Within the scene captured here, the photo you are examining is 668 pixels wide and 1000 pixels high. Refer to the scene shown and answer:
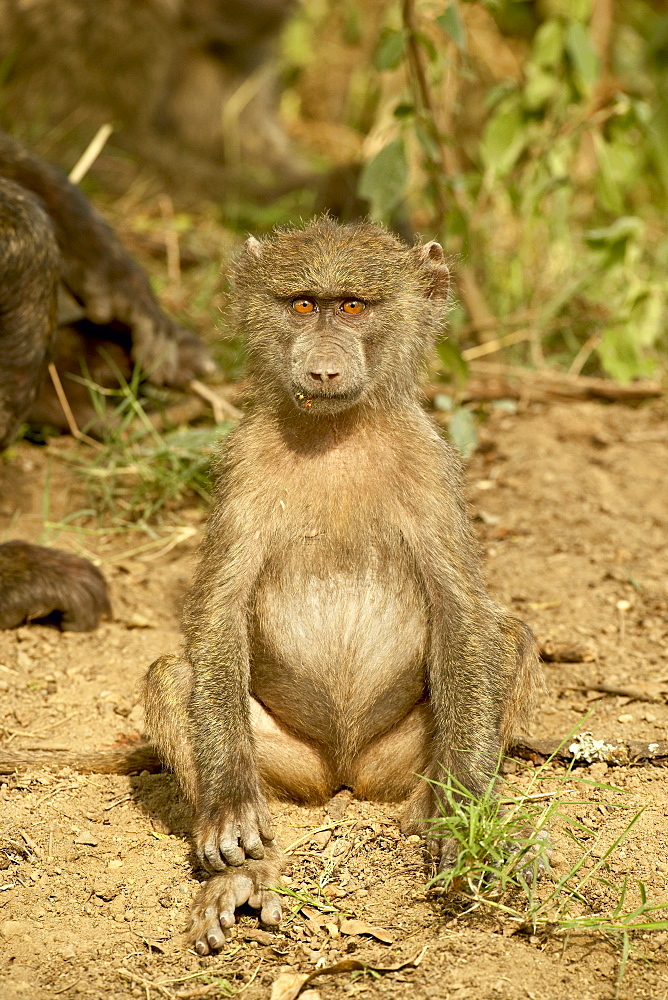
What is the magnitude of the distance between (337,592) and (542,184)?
3.28 m

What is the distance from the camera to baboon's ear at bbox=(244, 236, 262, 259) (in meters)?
3.33

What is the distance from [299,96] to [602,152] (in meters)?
5.47

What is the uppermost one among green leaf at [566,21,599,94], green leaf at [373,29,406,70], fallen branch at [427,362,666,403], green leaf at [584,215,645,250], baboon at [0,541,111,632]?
green leaf at [566,21,599,94]

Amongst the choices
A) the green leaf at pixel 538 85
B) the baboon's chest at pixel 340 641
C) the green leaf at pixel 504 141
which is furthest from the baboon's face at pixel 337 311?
the green leaf at pixel 538 85

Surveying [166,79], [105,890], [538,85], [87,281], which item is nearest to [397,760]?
[105,890]

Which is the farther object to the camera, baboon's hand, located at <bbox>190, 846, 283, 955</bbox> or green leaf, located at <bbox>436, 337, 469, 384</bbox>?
green leaf, located at <bbox>436, 337, 469, 384</bbox>

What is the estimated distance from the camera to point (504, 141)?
577 centimetres

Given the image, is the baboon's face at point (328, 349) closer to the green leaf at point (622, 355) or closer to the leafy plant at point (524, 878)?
the leafy plant at point (524, 878)

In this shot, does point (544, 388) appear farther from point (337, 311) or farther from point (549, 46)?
point (337, 311)

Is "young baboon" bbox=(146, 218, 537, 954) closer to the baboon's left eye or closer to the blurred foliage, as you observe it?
the baboon's left eye

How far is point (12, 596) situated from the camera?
3.92 m

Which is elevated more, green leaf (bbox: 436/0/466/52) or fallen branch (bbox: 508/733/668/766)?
green leaf (bbox: 436/0/466/52)

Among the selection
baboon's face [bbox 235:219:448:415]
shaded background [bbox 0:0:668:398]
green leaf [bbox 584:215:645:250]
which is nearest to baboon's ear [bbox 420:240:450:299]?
baboon's face [bbox 235:219:448:415]

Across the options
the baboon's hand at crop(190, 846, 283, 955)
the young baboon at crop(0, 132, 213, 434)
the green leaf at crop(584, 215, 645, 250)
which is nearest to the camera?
the baboon's hand at crop(190, 846, 283, 955)
